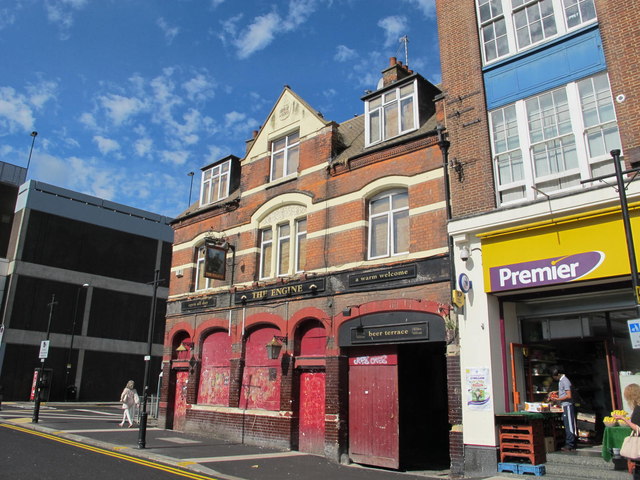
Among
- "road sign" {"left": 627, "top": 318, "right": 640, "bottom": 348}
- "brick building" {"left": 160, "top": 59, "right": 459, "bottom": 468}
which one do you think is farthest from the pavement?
"road sign" {"left": 627, "top": 318, "right": 640, "bottom": 348}

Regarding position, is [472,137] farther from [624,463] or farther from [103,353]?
[103,353]

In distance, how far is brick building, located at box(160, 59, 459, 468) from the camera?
1330cm

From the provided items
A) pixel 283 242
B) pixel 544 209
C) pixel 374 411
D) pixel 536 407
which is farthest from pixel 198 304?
pixel 544 209

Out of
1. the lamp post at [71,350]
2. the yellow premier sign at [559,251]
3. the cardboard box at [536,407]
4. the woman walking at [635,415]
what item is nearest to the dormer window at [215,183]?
the yellow premier sign at [559,251]

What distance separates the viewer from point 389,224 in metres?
14.3

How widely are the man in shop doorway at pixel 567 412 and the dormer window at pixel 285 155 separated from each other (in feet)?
35.1

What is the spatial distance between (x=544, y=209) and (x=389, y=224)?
456cm

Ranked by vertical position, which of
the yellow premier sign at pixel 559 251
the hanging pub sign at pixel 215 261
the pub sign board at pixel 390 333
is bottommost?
the pub sign board at pixel 390 333

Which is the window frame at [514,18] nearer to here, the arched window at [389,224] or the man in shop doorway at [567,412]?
the arched window at [389,224]

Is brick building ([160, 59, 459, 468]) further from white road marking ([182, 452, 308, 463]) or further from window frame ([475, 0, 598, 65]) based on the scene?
window frame ([475, 0, 598, 65])

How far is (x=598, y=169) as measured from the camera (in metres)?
10.6

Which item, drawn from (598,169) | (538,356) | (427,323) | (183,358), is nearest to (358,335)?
(427,323)

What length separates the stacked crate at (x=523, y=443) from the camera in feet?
32.9

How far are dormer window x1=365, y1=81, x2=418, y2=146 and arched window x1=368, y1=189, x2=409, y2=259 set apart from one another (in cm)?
199
